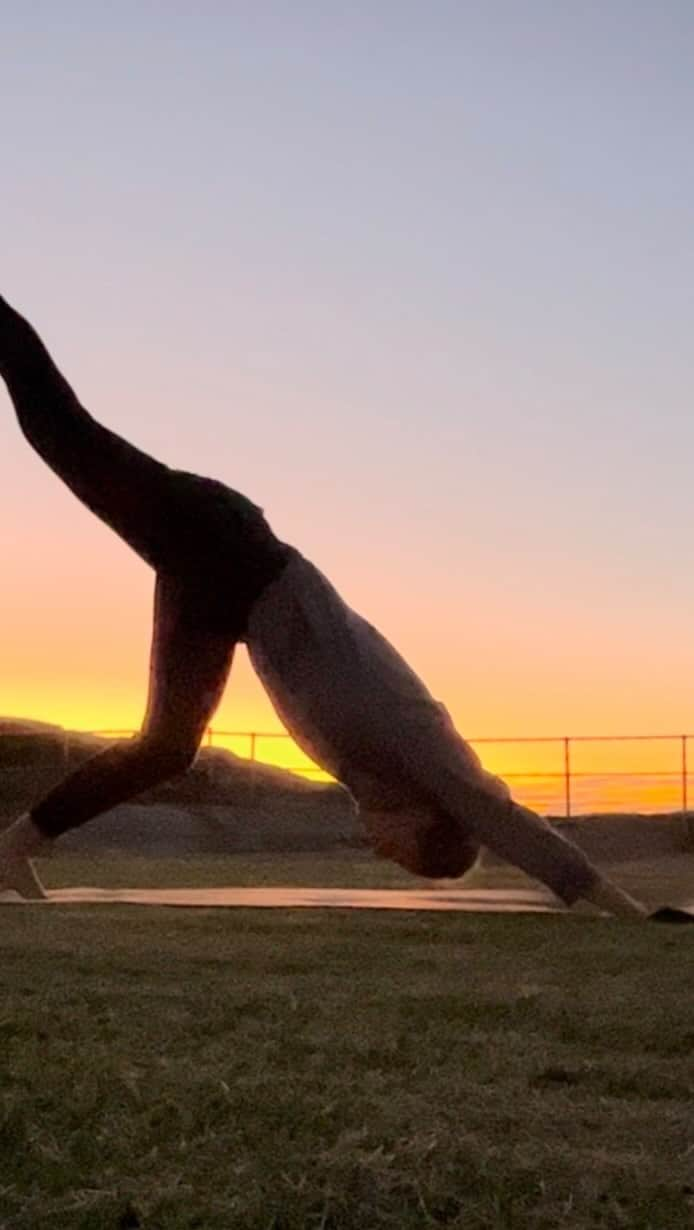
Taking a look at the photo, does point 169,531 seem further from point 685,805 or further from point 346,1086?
point 685,805

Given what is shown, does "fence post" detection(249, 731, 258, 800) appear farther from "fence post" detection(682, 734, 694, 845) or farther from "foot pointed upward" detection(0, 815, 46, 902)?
"foot pointed upward" detection(0, 815, 46, 902)

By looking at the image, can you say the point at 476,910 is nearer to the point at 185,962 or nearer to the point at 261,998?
the point at 185,962

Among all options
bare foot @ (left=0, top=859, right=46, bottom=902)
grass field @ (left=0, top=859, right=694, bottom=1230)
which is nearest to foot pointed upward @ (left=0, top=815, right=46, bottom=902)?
bare foot @ (left=0, top=859, right=46, bottom=902)

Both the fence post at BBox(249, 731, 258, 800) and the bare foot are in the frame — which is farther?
the fence post at BBox(249, 731, 258, 800)

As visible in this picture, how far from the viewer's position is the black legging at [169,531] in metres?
3.88

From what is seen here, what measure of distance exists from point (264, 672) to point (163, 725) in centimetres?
33

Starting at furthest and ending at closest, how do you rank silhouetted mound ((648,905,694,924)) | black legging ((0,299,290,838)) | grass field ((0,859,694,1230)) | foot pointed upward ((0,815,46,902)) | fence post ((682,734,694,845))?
fence post ((682,734,694,845))
foot pointed upward ((0,815,46,902))
black legging ((0,299,290,838))
silhouetted mound ((648,905,694,924))
grass field ((0,859,694,1230))

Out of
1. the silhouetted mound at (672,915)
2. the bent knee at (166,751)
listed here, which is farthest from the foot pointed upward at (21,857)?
the silhouetted mound at (672,915)

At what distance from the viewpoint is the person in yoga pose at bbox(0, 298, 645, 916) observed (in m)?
3.76

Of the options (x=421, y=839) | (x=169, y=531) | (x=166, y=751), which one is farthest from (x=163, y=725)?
(x=421, y=839)

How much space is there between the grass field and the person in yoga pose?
1.89ft

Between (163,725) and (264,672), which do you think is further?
(163,725)

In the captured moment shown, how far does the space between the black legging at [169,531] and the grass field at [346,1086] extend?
0.94m

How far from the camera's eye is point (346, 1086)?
1.71 m
